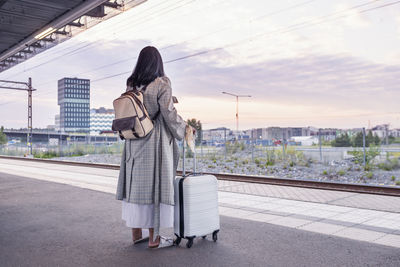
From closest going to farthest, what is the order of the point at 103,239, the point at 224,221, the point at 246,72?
the point at 103,239
the point at 224,221
the point at 246,72

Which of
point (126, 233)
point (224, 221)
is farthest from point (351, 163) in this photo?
point (126, 233)

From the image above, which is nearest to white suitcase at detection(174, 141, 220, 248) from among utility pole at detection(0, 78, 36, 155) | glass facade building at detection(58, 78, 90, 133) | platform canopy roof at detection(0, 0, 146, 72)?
platform canopy roof at detection(0, 0, 146, 72)

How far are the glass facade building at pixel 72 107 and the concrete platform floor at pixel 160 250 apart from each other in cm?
17438

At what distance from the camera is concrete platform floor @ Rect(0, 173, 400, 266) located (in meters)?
3.04

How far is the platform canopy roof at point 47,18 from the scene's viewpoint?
7.78 m

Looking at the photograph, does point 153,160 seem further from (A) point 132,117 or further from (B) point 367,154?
(B) point 367,154

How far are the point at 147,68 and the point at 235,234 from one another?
2006mm

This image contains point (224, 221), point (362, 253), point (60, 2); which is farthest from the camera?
point (60, 2)

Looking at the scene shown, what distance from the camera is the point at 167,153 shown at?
3.39 meters

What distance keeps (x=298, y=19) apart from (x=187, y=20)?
12.5 ft

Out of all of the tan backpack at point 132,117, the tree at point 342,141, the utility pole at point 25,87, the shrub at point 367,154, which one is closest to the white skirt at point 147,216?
the tan backpack at point 132,117

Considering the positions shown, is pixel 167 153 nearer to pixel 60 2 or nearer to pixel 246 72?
pixel 60 2

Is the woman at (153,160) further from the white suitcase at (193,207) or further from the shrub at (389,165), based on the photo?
the shrub at (389,165)

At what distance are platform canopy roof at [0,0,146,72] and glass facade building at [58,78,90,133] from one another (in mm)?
167238
